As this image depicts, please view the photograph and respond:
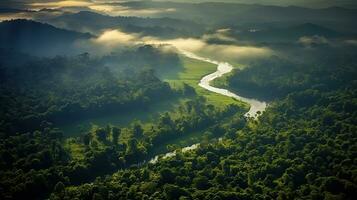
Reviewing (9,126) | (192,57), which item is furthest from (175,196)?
(192,57)

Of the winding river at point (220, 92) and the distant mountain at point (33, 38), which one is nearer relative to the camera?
the winding river at point (220, 92)

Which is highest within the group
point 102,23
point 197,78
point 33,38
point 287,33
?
point 33,38

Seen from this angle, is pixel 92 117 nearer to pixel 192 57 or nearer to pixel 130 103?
pixel 130 103

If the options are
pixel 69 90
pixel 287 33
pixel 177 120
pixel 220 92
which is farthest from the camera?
pixel 287 33

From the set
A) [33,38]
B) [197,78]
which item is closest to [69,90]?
[197,78]

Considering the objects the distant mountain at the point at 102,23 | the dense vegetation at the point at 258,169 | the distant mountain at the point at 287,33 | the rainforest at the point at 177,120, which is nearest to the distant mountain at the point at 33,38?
the rainforest at the point at 177,120

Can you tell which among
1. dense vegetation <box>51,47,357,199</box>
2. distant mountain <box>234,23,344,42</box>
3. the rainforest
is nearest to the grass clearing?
the rainforest

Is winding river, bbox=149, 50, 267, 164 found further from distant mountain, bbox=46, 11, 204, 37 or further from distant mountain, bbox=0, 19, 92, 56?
distant mountain, bbox=46, 11, 204, 37

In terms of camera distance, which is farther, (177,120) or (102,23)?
(102,23)

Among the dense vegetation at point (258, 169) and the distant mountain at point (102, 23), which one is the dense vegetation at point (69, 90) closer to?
the dense vegetation at point (258, 169)

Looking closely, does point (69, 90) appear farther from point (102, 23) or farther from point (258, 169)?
point (102, 23)
